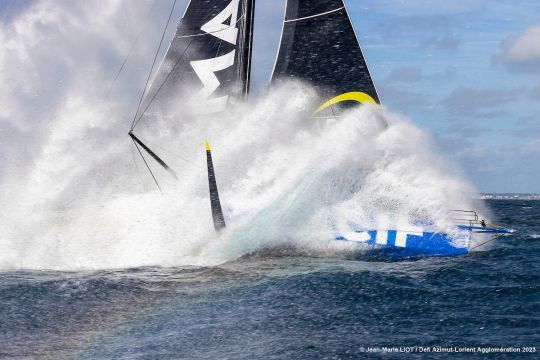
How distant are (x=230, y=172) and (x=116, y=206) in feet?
11.0

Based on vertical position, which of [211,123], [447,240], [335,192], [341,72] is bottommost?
[447,240]

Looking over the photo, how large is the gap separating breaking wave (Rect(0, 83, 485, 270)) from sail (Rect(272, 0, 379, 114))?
41 centimetres

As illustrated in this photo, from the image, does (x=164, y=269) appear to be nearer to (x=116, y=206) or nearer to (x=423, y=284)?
(x=116, y=206)

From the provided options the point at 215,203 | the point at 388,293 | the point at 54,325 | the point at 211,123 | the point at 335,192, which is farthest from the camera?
the point at 211,123

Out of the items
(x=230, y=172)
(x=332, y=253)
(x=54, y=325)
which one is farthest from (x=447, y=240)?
(x=54, y=325)

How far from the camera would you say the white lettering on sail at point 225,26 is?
643 inches

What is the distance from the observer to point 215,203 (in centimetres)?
1429

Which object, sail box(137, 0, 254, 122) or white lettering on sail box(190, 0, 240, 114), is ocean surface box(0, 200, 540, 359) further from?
sail box(137, 0, 254, 122)

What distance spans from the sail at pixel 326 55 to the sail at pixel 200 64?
1.39 m

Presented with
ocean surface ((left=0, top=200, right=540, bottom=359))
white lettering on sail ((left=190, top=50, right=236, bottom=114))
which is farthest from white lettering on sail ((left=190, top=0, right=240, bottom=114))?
ocean surface ((left=0, top=200, right=540, bottom=359))

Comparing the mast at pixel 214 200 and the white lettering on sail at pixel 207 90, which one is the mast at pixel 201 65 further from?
the mast at pixel 214 200

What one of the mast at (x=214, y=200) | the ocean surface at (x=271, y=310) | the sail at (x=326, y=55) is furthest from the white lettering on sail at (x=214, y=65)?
the ocean surface at (x=271, y=310)

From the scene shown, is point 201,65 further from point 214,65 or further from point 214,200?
point 214,200

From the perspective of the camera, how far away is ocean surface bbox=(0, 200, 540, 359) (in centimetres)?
792
